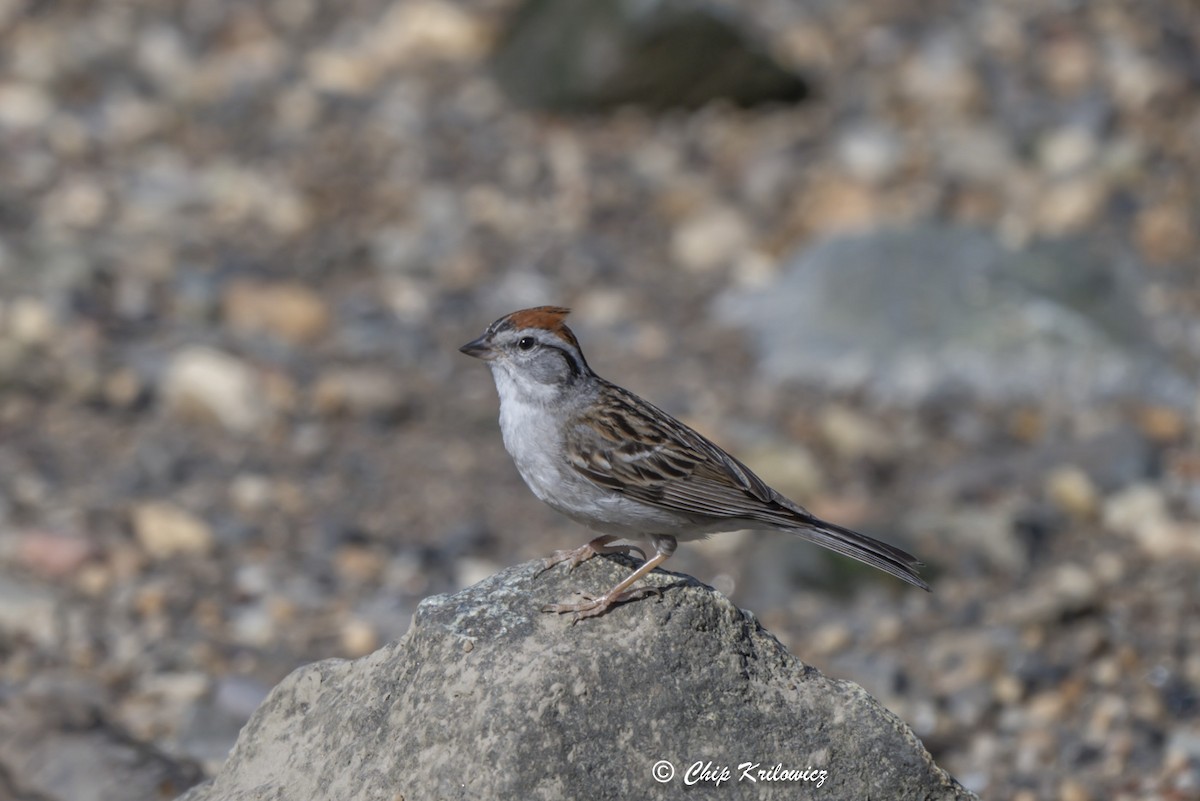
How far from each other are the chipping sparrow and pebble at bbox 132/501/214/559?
3.50 meters

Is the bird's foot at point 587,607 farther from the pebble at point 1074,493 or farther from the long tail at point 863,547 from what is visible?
the pebble at point 1074,493

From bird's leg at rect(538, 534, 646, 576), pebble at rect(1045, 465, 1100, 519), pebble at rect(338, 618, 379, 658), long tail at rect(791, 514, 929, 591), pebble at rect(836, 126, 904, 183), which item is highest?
pebble at rect(836, 126, 904, 183)

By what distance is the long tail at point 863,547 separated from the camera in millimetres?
5562

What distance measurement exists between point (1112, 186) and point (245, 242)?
6.64 m

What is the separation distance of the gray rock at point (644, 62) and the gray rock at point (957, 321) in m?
2.66

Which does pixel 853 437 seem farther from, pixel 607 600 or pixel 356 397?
pixel 607 600

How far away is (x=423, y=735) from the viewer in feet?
15.0

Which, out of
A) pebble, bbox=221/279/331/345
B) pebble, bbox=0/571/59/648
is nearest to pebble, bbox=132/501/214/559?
pebble, bbox=0/571/59/648

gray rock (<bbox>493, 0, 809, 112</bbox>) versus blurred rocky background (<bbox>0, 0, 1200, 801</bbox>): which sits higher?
gray rock (<bbox>493, 0, 809, 112</bbox>)

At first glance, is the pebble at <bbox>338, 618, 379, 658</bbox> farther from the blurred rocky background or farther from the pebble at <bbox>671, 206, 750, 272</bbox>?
the pebble at <bbox>671, 206, 750, 272</bbox>

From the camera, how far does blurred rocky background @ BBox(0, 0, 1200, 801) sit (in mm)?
8250

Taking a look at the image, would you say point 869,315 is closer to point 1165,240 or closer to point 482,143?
point 1165,240

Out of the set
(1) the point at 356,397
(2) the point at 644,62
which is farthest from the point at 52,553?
(2) the point at 644,62

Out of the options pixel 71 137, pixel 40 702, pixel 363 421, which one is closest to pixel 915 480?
pixel 363 421
